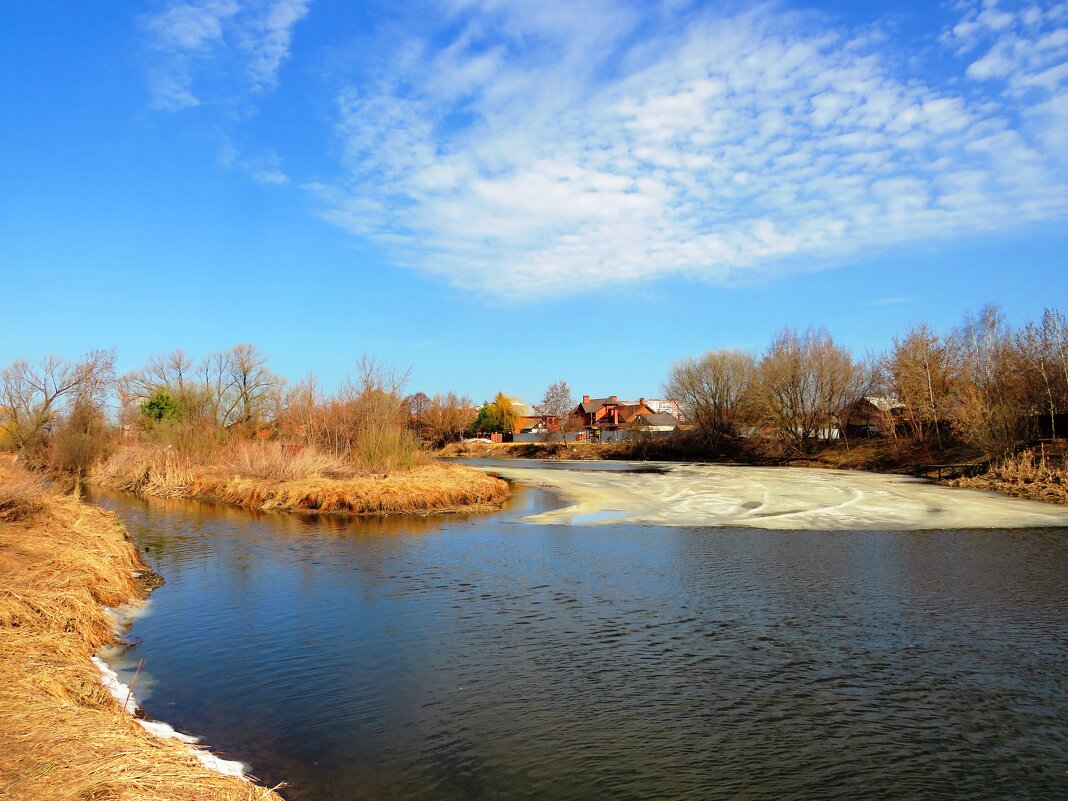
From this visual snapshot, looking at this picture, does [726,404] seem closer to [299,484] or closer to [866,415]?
[866,415]

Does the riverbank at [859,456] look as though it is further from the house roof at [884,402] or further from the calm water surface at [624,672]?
the calm water surface at [624,672]

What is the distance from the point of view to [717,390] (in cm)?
6169

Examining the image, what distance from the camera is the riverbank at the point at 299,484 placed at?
24.3m

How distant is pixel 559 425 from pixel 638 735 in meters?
87.3

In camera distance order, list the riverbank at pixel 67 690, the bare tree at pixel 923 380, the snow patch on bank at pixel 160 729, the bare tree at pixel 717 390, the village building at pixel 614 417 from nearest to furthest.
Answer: the riverbank at pixel 67 690, the snow patch on bank at pixel 160 729, the bare tree at pixel 923 380, the bare tree at pixel 717 390, the village building at pixel 614 417

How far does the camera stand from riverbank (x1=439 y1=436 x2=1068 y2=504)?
28.2m

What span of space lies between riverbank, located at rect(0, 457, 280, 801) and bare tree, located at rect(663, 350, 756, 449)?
53701 millimetres

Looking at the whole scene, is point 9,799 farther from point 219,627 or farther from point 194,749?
point 219,627

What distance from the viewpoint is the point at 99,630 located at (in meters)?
9.48

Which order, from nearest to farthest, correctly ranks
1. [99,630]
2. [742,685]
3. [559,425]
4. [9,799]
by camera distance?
[9,799] → [742,685] → [99,630] → [559,425]

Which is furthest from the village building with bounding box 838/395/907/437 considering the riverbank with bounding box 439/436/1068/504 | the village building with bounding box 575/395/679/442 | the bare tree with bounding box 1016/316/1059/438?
the village building with bounding box 575/395/679/442

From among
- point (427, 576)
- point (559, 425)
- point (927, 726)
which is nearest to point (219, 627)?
point (427, 576)

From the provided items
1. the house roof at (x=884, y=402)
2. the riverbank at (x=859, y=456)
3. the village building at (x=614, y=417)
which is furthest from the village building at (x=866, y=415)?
the village building at (x=614, y=417)

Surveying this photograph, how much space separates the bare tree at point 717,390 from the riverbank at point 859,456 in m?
1.68
